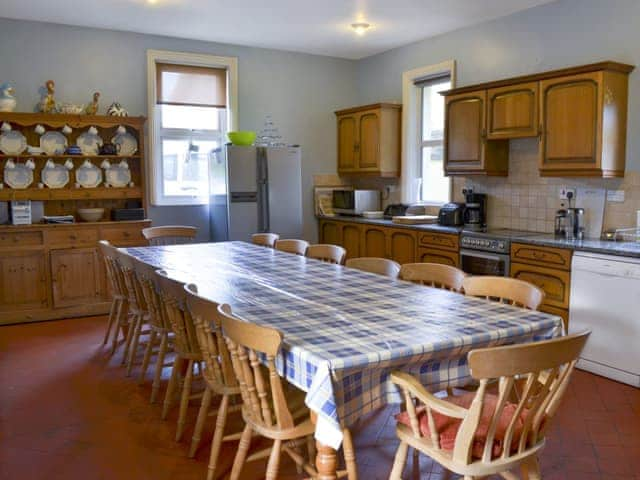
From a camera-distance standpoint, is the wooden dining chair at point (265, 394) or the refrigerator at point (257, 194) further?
the refrigerator at point (257, 194)

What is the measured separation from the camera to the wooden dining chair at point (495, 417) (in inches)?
62.9

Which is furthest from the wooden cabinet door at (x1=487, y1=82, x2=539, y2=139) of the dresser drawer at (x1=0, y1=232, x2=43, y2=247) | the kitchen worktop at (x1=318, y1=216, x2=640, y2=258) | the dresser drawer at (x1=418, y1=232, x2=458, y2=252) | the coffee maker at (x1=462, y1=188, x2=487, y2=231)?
the dresser drawer at (x1=0, y1=232, x2=43, y2=247)

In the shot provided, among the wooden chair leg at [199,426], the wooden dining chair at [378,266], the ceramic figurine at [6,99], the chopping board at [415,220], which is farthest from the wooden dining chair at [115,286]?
the chopping board at [415,220]

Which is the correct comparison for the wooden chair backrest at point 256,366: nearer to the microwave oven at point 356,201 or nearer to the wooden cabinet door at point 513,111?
the wooden cabinet door at point 513,111

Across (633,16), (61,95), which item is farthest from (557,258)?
(61,95)

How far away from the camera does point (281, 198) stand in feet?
19.2

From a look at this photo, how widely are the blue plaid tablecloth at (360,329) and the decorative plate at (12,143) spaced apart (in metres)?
3.03

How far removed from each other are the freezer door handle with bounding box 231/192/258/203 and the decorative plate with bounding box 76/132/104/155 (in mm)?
1341

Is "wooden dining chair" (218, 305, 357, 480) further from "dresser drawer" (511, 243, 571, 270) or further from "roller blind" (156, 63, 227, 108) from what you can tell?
"roller blind" (156, 63, 227, 108)

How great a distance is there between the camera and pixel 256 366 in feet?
6.23

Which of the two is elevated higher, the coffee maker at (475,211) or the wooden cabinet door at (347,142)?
the wooden cabinet door at (347,142)

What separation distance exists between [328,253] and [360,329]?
1.86 metres

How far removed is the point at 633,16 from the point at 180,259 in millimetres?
3546

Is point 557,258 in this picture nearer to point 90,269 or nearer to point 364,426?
point 364,426
